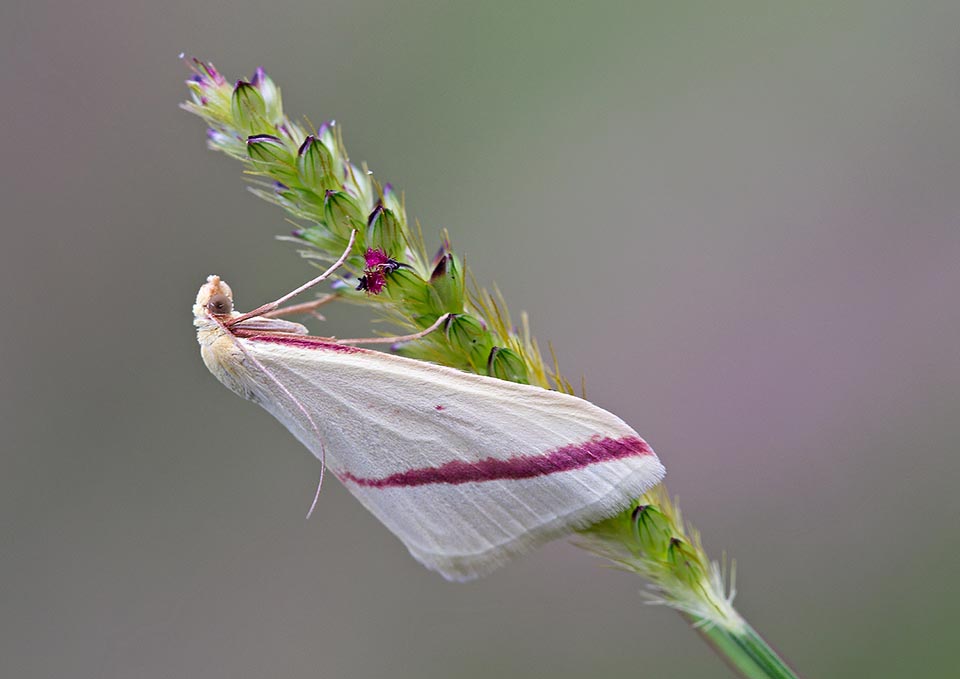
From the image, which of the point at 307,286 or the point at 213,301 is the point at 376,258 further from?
the point at 213,301

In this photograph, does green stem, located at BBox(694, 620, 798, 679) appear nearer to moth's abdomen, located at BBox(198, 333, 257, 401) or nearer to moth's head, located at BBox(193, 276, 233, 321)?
moth's abdomen, located at BBox(198, 333, 257, 401)

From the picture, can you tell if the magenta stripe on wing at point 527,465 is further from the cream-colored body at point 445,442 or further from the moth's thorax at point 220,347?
the moth's thorax at point 220,347

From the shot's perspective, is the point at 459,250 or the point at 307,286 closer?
the point at 307,286

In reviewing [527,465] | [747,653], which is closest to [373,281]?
[527,465]

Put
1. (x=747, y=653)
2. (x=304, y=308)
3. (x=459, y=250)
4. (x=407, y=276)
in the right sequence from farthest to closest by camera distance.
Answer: (x=459, y=250)
(x=304, y=308)
(x=407, y=276)
(x=747, y=653)

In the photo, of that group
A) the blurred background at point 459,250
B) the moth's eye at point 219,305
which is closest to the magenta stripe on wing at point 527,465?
the moth's eye at point 219,305

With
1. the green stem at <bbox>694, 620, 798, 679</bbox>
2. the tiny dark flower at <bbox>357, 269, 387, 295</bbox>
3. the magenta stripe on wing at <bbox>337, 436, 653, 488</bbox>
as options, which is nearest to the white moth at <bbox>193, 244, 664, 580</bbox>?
the magenta stripe on wing at <bbox>337, 436, 653, 488</bbox>

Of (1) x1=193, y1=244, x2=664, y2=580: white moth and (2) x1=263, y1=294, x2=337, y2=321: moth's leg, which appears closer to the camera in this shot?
(1) x1=193, y1=244, x2=664, y2=580: white moth
